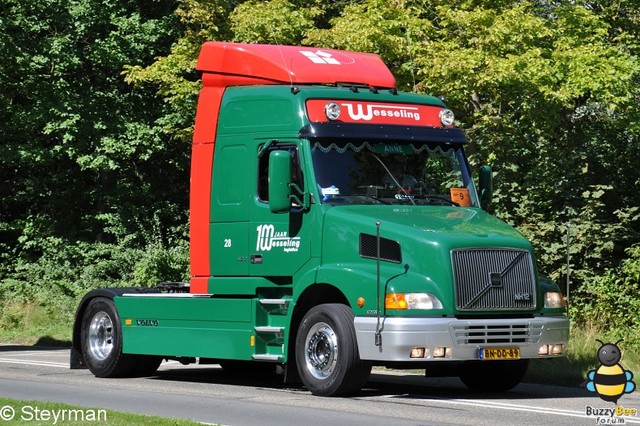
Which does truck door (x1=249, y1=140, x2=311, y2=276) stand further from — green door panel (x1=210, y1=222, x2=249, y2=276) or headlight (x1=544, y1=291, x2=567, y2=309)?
headlight (x1=544, y1=291, x2=567, y2=309)

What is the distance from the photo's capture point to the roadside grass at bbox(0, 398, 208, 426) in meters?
11.2

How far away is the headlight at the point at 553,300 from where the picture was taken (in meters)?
14.4

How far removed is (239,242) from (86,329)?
3333 mm

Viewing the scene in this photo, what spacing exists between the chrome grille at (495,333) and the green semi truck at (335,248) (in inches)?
0.7

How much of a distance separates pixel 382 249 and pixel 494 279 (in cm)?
123

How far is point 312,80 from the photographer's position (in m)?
15.6

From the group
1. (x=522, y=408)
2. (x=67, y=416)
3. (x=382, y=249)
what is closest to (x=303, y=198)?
(x=382, y=249)

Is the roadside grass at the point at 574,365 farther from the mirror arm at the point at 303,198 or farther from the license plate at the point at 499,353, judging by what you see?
the mirror arm at the point at 303,198

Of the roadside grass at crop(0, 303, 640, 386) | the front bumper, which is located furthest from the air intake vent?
the roadside grass at crop(0, 303, 640, 386)

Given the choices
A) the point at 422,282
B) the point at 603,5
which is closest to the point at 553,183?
the point at 603,5

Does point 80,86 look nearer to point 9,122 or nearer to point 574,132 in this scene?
point 9,122

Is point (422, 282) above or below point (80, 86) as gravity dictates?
below

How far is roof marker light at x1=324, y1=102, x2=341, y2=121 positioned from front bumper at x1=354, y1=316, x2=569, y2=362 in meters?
2.50

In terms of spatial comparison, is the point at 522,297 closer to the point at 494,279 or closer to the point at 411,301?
the point at 494,279
